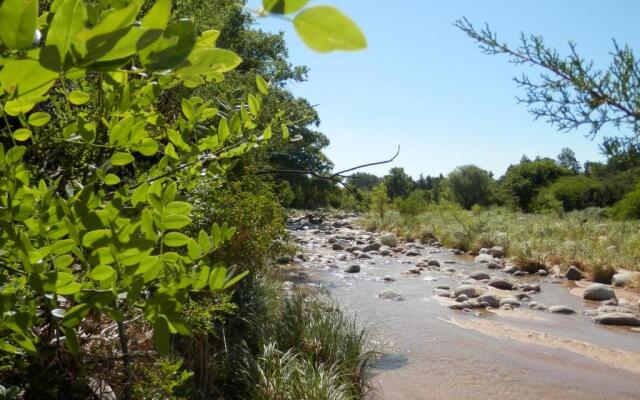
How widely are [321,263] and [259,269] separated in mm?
8617

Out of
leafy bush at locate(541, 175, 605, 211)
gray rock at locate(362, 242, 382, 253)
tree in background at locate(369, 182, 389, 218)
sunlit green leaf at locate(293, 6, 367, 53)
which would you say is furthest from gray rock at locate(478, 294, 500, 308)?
leafy bush at locate(541, 175, 605, 211)

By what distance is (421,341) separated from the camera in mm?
7816

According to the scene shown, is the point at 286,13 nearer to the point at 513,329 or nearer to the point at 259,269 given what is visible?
the point at 259,269

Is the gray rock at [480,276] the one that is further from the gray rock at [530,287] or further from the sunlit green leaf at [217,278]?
the sunlit green leaf at [217,278]

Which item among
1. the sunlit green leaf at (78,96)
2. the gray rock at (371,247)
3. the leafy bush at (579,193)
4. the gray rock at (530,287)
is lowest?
the gray rock at (530,287)

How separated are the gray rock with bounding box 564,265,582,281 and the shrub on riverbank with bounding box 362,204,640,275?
345 millimetres

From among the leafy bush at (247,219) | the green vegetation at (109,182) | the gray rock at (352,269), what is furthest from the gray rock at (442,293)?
the green vegetation at (109,182)

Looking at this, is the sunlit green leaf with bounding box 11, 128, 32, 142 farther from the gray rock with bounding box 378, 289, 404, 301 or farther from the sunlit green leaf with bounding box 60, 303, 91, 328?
the gray rock with bounding box 378, 289, 404, 301

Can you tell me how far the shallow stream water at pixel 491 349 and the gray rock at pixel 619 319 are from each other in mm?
207

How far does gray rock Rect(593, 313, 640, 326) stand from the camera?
8938 millimetres

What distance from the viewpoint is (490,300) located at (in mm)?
10602

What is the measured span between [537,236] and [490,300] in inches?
348

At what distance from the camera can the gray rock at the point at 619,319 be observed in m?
8.94

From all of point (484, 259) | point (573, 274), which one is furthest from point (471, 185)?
point (573, 274)
